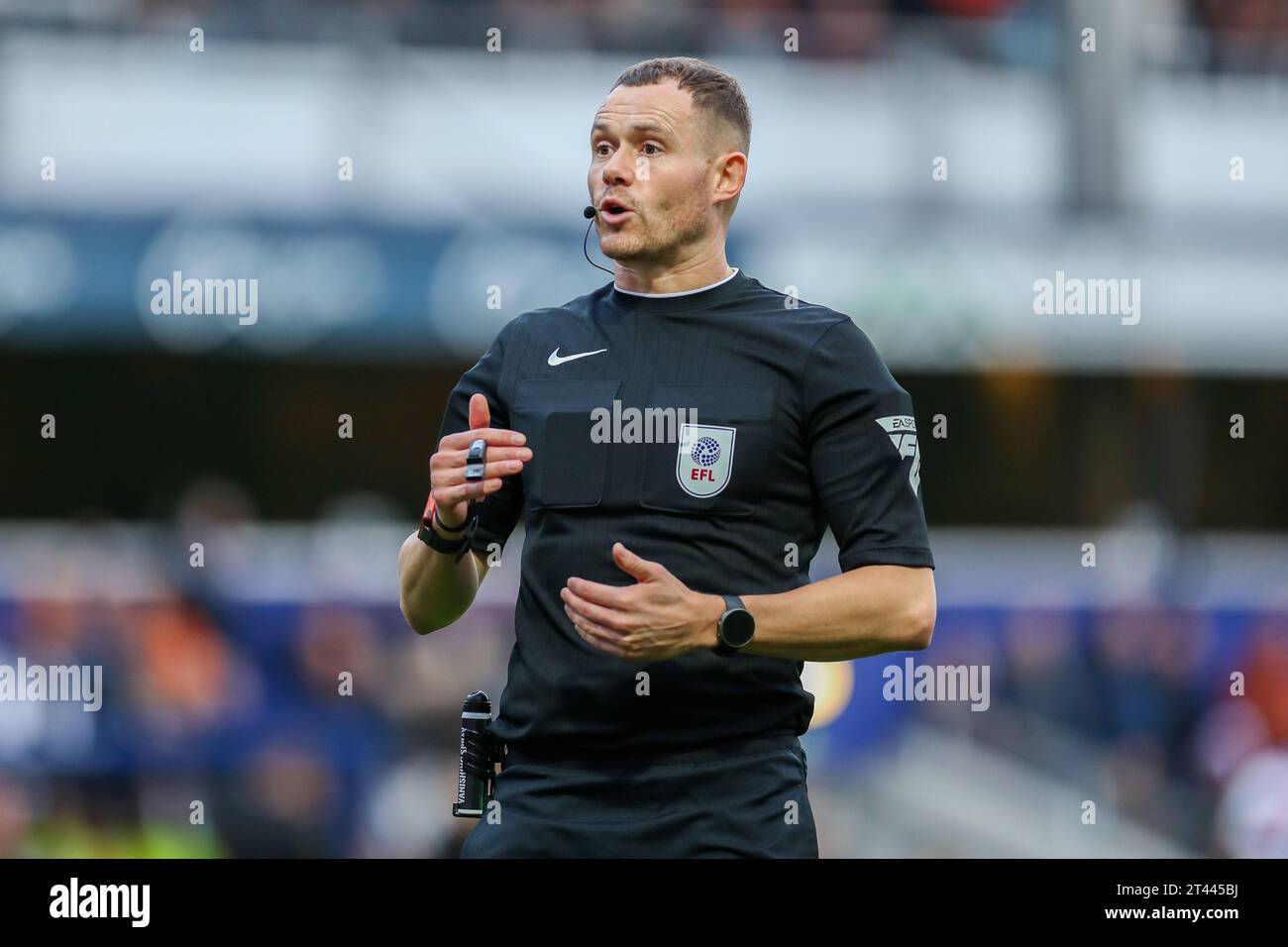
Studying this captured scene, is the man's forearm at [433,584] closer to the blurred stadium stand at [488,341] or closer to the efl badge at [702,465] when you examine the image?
the efl badge at [702,465]

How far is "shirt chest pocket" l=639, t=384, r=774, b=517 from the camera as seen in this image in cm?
259

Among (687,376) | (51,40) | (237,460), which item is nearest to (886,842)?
(237,460)

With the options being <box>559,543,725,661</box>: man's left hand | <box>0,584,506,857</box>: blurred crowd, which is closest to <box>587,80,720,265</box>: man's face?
<box>559,543,725,661</box>: man's left hand

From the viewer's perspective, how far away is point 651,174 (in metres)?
2.72

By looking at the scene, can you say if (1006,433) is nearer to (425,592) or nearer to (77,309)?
(77,309)

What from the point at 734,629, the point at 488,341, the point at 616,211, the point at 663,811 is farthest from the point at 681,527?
the point at 488,341

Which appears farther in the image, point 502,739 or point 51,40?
point 51,40

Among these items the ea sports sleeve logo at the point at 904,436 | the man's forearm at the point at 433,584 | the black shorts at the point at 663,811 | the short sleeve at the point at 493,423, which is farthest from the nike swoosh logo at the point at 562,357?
the black shorts at the point at 663,811

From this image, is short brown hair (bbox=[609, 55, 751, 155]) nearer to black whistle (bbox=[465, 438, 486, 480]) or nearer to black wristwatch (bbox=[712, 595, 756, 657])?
black whistle (bbox=[465, 438, 486, 480])

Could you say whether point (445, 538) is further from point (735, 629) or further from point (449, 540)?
point (735, 629)

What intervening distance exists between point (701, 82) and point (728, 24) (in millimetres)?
4561

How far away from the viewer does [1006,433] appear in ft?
24.7

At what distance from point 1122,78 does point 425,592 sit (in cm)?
559

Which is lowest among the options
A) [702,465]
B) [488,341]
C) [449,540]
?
[449,540]
